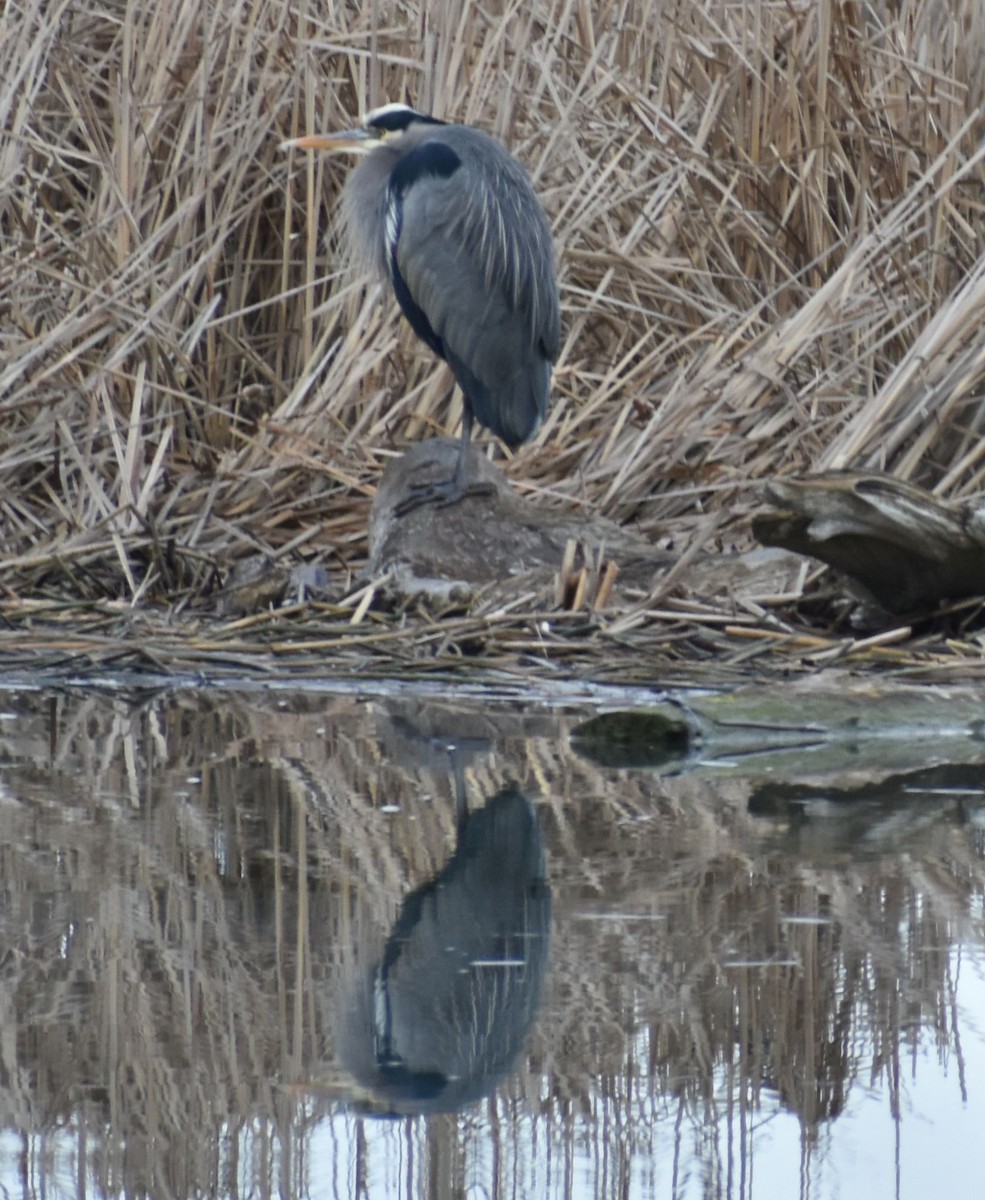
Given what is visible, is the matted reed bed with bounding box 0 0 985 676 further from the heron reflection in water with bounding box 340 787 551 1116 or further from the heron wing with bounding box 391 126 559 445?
the heron reflection in water with bounding box 340 787 551 1116

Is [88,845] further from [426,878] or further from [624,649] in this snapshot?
[624,649]

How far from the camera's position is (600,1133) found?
1.60 m

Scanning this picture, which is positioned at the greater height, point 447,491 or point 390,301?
A: point 390,301

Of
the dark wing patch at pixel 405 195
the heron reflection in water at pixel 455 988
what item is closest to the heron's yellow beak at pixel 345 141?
the dark wing patch at pixel 405 195

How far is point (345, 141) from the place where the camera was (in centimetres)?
579

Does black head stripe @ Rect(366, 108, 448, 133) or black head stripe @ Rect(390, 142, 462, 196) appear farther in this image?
black head stripe @ Rect(366, 108, 448, 133)

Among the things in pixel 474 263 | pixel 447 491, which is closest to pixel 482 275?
pixel 474 263

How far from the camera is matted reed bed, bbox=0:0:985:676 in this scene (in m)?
5.47

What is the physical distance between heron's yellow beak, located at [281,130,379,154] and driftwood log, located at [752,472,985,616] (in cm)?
223

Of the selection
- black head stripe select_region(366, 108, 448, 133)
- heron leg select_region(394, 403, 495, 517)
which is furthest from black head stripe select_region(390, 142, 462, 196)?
heron leg select_region(394, 403, 495, 517)

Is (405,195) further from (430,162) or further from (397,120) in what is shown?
(397,120)

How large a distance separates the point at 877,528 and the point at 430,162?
2.11 meters

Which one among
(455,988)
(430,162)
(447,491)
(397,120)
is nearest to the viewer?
(455,988)

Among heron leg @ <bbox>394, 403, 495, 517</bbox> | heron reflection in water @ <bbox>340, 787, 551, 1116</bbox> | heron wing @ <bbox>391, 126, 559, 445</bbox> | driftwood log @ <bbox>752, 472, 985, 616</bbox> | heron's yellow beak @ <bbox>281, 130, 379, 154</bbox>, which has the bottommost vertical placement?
heron reflection in water @ <bbox>340, 787, 551, 1116</bbox>
